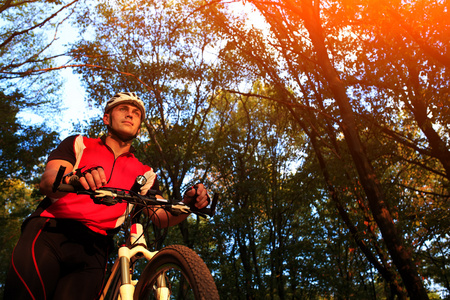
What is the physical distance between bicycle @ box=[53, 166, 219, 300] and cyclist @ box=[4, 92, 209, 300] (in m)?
0.15

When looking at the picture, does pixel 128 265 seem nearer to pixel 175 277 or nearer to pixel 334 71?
pixel 175 277

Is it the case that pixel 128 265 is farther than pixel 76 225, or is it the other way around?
pixel 76 225

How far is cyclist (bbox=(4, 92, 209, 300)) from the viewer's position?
7.56 ft

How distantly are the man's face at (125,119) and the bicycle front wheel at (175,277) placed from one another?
1142 millimetres

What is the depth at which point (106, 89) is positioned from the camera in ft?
55.8

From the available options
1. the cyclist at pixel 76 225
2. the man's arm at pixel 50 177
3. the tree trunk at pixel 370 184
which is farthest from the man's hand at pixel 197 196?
the tree trunk at pixel 370 184

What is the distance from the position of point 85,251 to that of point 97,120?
1566cm

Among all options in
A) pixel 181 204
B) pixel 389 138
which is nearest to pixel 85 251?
pixel 181 204

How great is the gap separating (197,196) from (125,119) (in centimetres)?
89

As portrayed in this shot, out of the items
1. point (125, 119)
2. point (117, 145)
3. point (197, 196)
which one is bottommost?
point (197, 196)

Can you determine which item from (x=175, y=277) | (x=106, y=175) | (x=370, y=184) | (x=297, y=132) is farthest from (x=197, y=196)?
(x=297, y=132)

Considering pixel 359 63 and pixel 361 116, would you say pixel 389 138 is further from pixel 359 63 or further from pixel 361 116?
pixel 359 63

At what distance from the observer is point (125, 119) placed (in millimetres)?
2979

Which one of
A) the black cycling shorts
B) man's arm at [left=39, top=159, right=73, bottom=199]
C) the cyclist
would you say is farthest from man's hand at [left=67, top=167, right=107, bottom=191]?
the black cycling shorts
